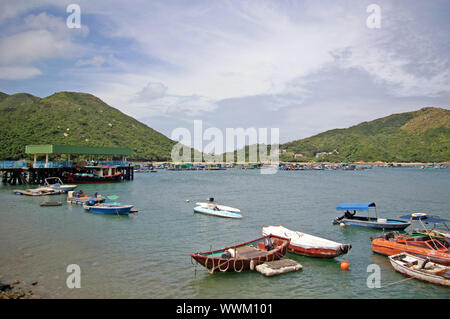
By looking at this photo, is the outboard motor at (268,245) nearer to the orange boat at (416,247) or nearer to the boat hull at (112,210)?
the orange boat at (416,247)

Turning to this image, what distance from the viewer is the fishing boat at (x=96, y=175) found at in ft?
215

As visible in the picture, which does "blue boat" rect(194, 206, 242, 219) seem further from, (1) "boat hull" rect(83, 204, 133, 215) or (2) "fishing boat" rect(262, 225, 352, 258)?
(2) "fishing boat" rect(262, 225, 352, 258)

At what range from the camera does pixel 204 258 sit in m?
16.0

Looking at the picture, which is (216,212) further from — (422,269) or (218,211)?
(422,269)

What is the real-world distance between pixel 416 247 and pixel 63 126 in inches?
5455

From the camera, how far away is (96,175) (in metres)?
71.3

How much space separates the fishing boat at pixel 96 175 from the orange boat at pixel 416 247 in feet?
199

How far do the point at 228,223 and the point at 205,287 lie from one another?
14.9 m

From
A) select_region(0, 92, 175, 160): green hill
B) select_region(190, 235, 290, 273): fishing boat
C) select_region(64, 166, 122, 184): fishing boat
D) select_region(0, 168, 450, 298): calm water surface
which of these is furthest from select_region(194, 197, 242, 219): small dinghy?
select_region(0, 92, 175, 160): green hill

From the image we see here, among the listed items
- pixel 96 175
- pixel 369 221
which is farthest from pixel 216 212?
pixel 96 175

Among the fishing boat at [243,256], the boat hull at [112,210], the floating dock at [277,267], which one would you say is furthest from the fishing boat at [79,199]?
the floating dock at [277,267]

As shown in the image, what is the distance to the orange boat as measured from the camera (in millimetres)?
17531
